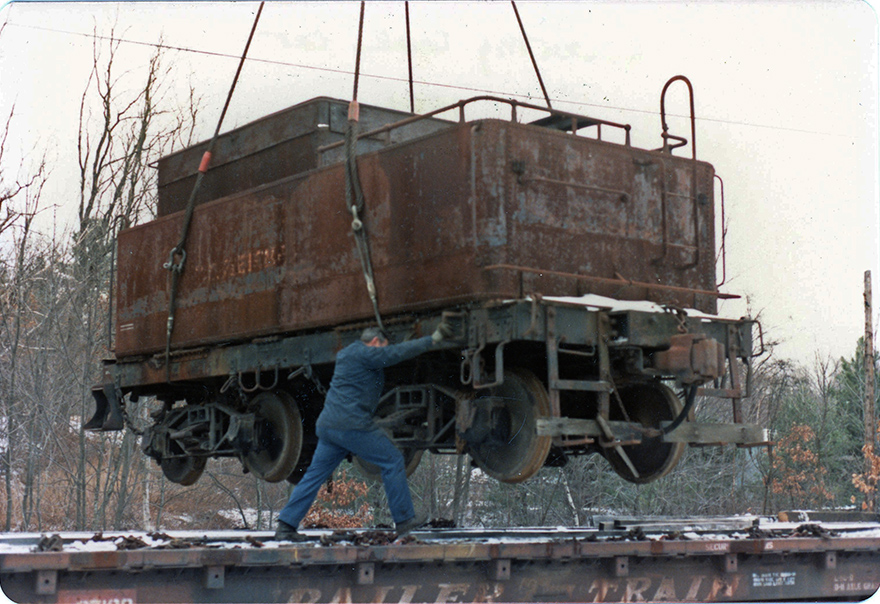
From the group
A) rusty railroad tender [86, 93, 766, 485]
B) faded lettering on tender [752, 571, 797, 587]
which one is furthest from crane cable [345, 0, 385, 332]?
faded lettering on tender [752, 571, 797, 587]

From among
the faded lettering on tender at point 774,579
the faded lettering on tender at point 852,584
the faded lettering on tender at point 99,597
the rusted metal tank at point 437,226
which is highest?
the rusted metal tank at point 437,226

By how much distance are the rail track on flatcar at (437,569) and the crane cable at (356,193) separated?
2.00 meters

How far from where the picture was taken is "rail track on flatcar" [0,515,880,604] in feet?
17.1

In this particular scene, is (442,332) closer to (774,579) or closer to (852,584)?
(774,579)

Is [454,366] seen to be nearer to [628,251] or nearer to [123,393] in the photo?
[628,251]

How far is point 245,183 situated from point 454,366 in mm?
3062

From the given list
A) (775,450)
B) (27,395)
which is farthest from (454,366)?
(775,450)

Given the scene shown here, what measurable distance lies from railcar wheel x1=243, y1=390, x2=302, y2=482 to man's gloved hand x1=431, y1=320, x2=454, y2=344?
2687 mm

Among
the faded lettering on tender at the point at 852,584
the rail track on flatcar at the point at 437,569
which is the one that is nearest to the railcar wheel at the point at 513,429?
the rail track on flatcar at the point at 437,569

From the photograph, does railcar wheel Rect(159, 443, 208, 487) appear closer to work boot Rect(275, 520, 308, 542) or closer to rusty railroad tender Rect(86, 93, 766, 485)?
rusty railroad tender Rect(86, 93, 766, 485)

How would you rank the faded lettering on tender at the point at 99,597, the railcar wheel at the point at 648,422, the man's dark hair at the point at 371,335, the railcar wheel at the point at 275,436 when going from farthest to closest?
the railcar wheel at the point at 275,436
the railcar wheel at the point at 648,422
the man's dark hair at the point at 371,335
the faded lettering on tender at the point at 99,597

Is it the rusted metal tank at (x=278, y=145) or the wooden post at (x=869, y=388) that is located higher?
the rusted metal tank at (x=278, y=145)

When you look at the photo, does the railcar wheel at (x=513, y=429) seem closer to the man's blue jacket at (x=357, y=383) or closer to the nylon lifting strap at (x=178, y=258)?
the man's blue jacket at (x=357, y=383)

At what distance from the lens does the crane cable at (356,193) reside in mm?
7879
